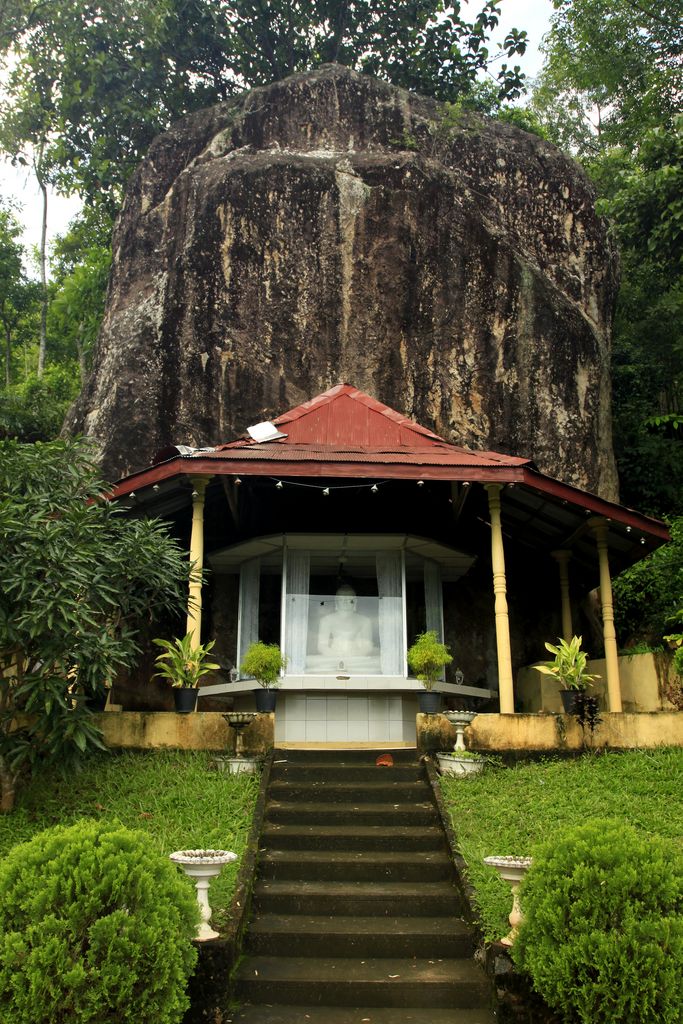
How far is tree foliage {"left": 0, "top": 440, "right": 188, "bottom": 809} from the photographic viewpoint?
25.1ft

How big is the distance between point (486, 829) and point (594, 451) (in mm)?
9741

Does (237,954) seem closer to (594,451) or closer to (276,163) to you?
(594,451)

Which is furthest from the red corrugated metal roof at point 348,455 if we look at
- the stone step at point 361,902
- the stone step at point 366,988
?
the stone step at point 366,988

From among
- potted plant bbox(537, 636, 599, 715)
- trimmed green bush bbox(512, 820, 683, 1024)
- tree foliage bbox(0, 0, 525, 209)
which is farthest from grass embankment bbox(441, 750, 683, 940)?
tree foliage bbox(0, 0, 525, 209)

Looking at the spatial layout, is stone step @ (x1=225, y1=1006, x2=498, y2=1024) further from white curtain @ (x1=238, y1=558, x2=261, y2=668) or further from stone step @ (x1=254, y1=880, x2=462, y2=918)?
white curtain @ (x1=238, y1=558, x2=261, y2=668)

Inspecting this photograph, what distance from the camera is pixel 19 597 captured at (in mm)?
7434

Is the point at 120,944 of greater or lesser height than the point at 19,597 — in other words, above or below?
below

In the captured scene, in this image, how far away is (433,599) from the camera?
38.7 feet

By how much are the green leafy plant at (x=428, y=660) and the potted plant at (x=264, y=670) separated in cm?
152

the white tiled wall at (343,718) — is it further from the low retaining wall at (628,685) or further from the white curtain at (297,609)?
the low retaining wall at (628,685)

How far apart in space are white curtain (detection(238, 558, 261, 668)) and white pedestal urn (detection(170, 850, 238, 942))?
227 inches

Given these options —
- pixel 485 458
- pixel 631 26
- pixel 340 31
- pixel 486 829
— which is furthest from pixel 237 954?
pixel 631 26

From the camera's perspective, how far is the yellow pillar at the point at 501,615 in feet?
31.9

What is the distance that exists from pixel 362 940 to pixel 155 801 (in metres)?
2.39
